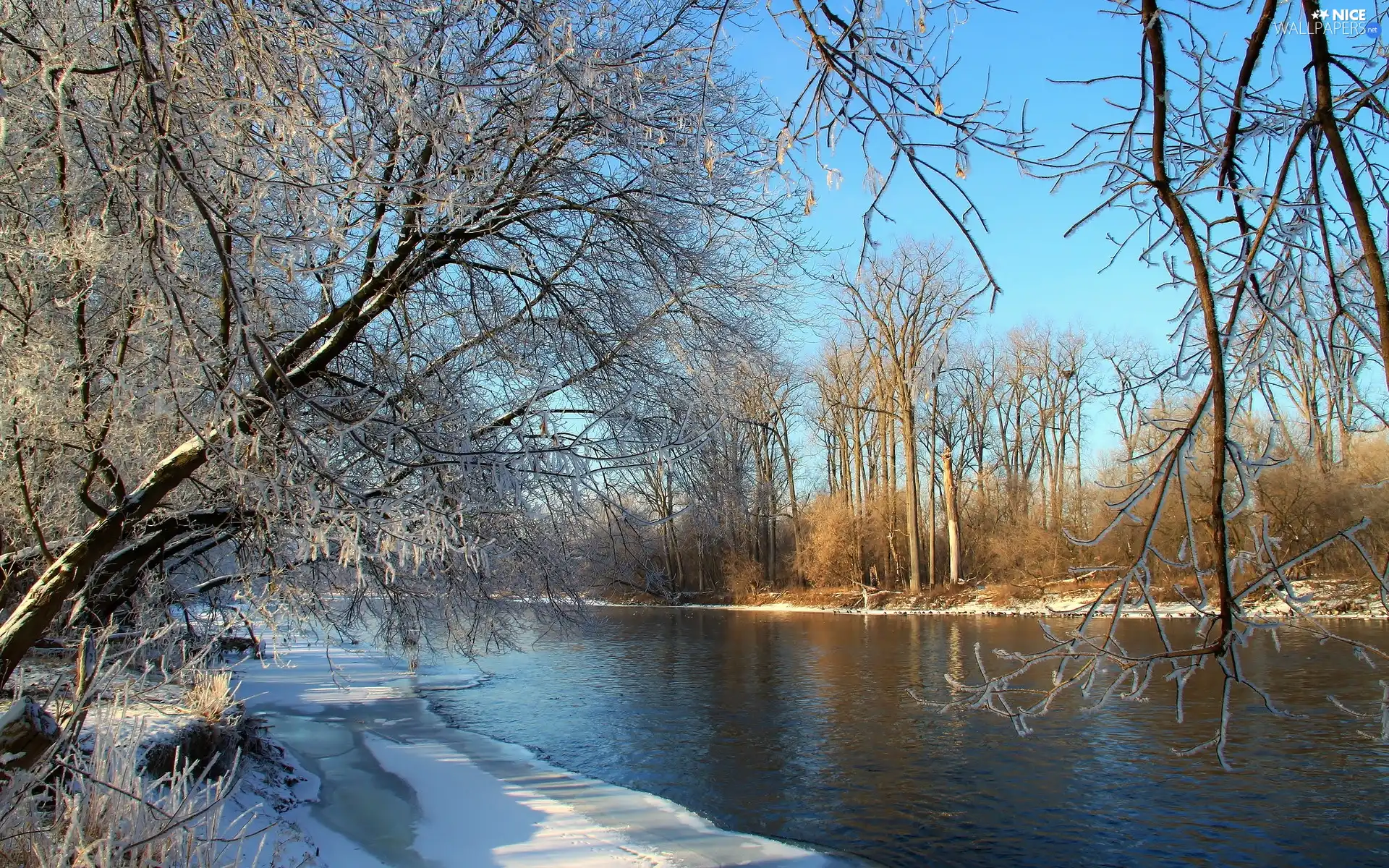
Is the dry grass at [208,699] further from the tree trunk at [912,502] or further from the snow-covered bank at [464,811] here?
the tree trunk at [912,502]

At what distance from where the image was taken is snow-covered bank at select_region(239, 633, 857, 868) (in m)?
7.12

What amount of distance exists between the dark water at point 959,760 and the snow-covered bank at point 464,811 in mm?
640

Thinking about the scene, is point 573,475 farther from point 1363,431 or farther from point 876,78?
point 1363,431

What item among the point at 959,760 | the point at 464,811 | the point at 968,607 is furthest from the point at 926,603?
the point at 464,811

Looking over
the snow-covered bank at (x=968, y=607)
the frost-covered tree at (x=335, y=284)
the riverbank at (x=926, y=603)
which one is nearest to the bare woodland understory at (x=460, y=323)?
the frost-covered tree at (x=335, y=284)

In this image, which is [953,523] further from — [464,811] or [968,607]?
[464,811]

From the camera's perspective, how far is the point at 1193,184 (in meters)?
2.15

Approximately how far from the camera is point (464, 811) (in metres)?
8.40

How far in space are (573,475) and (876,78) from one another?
2.60 m

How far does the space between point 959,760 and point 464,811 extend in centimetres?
570

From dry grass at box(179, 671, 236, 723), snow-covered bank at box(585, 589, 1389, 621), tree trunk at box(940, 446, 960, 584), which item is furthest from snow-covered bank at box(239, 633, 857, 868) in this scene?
tree trunk at box(940, 446, 960, 584)

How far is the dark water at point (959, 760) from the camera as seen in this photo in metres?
7.58

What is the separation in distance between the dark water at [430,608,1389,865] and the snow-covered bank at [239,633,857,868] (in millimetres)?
640

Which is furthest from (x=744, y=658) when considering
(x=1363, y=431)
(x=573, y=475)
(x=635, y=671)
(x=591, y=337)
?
(x=1363, y=431)
